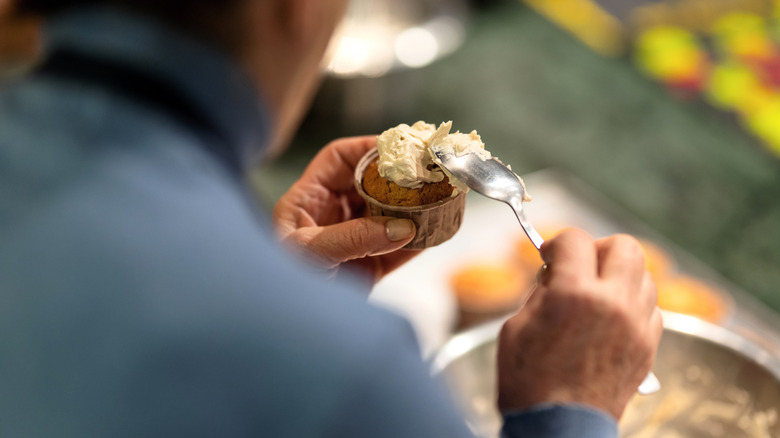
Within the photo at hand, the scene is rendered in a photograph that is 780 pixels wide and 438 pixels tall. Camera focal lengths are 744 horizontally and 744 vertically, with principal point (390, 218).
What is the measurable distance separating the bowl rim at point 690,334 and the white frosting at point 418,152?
1.05 ft

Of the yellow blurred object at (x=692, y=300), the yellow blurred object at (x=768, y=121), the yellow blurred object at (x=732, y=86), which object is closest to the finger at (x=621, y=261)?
the yellow blurred object at (x=692, y=300)

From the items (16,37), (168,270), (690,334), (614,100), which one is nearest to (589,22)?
(614,100)

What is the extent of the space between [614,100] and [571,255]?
6.77 ft

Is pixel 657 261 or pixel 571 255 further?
pixel 657 261

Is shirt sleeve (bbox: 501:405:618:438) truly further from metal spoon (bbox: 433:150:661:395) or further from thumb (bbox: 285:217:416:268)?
thumb (bbox: 285:217:416:268)

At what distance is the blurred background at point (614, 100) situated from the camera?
2.28 metres

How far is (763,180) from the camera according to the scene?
237 cm

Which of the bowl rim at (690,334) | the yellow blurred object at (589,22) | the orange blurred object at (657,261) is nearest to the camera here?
the bowl rim at (690,334)

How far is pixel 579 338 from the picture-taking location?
2.61ft

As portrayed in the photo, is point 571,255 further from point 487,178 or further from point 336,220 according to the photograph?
point 336,220

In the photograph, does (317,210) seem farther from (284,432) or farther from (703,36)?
(703,36)

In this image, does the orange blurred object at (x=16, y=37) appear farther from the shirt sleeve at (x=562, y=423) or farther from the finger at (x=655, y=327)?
the finger at (x=655, y=327)

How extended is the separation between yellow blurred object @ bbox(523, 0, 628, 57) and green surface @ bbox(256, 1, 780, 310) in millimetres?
58

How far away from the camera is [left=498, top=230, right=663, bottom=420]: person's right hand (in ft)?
2.58
